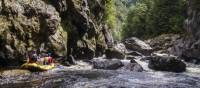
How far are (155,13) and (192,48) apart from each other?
30139mm

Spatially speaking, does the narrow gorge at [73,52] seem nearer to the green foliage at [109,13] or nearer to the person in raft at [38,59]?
the person in raft at [38,59]

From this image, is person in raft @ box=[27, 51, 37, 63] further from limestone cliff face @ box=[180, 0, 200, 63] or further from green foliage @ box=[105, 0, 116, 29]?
green foliage @ box=[105, 0, 116, 29]

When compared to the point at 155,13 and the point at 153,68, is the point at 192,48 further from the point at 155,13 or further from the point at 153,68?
the point at 155,13

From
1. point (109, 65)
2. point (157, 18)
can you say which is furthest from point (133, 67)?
point (157, 18)

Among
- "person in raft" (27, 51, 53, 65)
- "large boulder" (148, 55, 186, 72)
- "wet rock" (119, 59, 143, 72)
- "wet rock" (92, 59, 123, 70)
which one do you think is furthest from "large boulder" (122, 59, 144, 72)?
"person in raft" (27, 51, 53, 65)

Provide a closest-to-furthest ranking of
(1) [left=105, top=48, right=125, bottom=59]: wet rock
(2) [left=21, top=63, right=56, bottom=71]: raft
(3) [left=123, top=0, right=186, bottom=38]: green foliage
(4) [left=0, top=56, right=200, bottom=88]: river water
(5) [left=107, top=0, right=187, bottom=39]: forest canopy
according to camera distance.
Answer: (4) [left=0, top=56, right=200, bottom=88]: river water < (2) [left=21, top=63, right=56, bottom=71]: raft < (1) [left=105, top=48, right=125, bottom=59]: wet rock < (5) [left=107, top=0, right=187, bottom=39]: forest canopy < (3) [left=123, top=0, right=186, bottom=38]: green foliage

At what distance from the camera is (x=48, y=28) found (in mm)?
29766

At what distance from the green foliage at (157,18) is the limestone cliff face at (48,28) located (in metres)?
21.6

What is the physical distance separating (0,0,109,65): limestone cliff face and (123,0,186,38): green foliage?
2158 cm

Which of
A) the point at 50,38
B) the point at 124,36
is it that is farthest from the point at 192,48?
the point at 124,36

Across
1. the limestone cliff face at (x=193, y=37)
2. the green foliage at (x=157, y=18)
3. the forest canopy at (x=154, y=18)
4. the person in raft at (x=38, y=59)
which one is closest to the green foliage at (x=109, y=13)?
the forest canopy at (x=154, y=18)

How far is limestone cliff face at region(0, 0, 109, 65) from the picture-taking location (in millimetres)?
25938

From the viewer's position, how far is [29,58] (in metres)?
26.5

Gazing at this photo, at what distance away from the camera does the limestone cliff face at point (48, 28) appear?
2594 centimetres
